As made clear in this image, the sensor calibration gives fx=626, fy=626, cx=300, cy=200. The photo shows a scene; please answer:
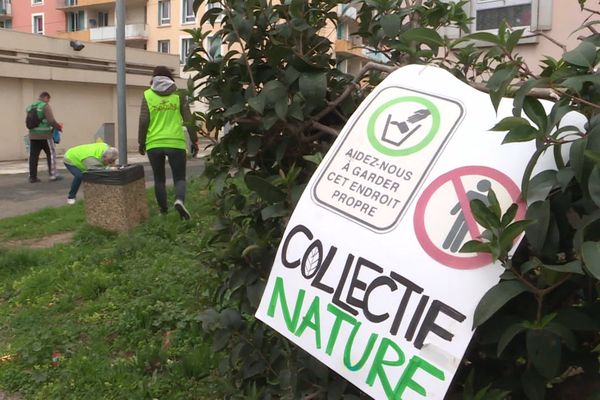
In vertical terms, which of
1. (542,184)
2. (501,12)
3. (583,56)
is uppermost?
(501,12)

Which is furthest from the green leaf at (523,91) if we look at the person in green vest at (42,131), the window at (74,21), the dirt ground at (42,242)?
the window at (74,21)

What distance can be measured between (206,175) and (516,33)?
133 centimetres

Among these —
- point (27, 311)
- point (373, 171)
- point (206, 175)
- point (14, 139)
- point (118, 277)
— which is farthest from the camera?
point (14, 139)

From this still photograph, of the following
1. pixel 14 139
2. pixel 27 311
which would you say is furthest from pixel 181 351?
pixel 14 139

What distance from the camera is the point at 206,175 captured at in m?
2.41

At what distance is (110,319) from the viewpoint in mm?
4211

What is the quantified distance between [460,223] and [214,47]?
1277 millimetres

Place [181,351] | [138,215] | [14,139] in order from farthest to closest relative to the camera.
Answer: [14,139], [138,215], [181,351]

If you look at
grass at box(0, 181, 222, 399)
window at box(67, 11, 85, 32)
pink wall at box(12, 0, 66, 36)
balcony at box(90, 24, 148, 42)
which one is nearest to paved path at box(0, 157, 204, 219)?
grass at box(0, 181, 222, 399)

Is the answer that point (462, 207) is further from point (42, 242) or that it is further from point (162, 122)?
point (42, 242)

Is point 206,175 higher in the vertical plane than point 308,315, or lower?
higher

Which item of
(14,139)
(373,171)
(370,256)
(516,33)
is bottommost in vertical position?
(14,139)

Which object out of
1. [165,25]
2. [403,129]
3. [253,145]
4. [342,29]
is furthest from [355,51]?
[165,25]

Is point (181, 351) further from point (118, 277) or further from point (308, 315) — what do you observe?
point (308, 315)
